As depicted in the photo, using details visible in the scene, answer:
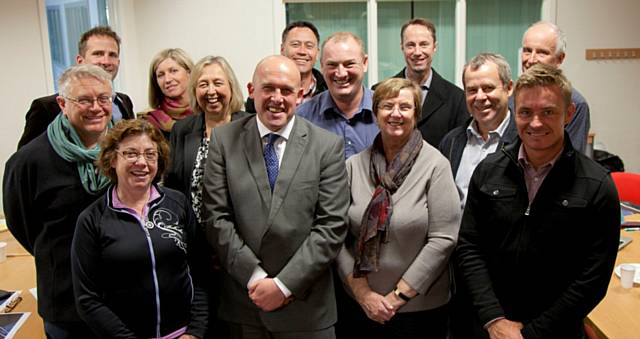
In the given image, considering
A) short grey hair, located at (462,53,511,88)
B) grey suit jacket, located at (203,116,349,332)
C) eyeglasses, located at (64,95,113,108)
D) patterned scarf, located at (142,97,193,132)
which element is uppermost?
short grey hair, located at (462,53,511,88)

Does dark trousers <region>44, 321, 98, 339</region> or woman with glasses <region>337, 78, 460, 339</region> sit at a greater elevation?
woman with glasses <region>337, 78, 460, 339</region>

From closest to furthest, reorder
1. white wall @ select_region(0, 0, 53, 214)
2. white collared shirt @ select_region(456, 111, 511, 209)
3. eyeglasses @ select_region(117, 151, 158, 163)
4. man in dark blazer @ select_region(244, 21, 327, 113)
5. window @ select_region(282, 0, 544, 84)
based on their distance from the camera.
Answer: eyeglasses @ select_region(117, 151, 158, 163) < white collared shirt @ select_region(456, 111, 511, 209) < man in dark blazer @ select_region(244, 21, 327, 113) < white wall @ select_region(0, 0, 53, 214) < window @ select_region(282, 0, 544, 84)

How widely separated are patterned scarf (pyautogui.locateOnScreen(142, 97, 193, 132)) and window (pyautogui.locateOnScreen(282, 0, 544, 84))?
103 inches

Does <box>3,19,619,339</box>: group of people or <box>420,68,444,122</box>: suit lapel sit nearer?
<box>3,19,619,339</box>: group of people

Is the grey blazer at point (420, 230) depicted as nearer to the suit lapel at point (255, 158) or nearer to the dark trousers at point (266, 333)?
the dark trousers at point (266, 333)

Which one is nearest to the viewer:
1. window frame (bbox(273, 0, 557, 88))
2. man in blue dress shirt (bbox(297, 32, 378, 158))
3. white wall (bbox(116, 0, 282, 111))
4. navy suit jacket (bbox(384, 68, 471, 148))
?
man in blue dress shirt (bbox(297, 32, 378, 158))

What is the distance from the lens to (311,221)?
1.97 m

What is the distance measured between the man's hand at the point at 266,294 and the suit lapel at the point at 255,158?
29 cm

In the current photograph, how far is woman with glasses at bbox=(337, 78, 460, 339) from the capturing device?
6.66 ft

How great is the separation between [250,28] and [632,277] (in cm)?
406

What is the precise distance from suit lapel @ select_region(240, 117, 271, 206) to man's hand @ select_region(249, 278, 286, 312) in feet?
0.94

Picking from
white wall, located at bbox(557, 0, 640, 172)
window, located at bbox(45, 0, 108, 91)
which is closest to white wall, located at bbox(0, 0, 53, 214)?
window, located at bbox(45, 0, 108, 91)

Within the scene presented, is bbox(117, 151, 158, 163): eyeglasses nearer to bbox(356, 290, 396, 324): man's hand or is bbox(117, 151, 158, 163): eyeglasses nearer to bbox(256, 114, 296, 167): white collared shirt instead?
bbox(256, 114, 296, 167): white collared shirt

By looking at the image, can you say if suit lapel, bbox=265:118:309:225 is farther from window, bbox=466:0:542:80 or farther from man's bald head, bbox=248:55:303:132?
window, bbox=466:0:542:80
